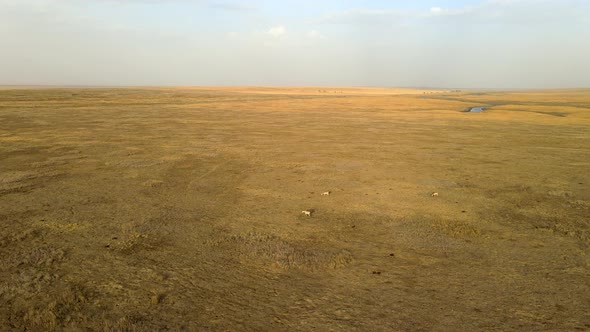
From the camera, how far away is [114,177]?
9.00 metres

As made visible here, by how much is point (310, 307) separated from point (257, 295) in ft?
1.86

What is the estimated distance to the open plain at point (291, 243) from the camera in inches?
145

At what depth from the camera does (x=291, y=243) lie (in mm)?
5355

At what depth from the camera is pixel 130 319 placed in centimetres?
355

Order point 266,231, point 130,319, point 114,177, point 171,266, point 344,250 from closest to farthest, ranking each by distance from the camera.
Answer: point 130,319 < point 171,266 < point 344,250 < point 266,231 < point 114,177

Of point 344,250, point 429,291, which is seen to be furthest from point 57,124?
point 429,291

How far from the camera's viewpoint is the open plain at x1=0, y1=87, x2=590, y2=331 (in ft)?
12.1

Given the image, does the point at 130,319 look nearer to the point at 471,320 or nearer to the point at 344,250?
the point at 344,250

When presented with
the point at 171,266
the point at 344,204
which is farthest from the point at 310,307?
the point at 344,204

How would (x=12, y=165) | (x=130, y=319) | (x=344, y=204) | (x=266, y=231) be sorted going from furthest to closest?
1. (x=12, y=165)
2. (x=344, y=204)
3. (x=266, y=231)
4. (x=130, y=319)

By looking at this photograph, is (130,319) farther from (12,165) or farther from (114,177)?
(12,165)

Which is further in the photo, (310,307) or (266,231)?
(266,231)

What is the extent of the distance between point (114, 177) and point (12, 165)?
10.8ft

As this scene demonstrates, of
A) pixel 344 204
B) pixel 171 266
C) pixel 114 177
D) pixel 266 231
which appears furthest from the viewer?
pixel 114 177
